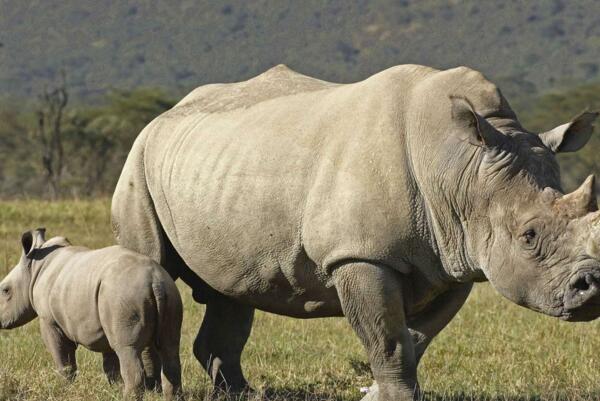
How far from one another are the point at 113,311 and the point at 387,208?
1.56 metres

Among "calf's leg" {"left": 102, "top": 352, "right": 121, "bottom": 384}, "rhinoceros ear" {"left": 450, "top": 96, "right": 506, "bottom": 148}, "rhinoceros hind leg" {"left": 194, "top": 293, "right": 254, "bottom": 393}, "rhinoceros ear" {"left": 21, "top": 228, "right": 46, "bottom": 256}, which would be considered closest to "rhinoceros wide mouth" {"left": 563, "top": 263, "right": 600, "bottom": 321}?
"rhinoceros ear" {"left": 450, "top": 96, "right": 506, "bottom": 148}

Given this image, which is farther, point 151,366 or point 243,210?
point 151,366

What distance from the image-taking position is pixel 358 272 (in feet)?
21.7

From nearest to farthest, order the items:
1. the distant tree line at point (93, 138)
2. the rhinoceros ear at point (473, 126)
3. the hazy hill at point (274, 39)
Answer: the rhinoceros ear at point (473, 126), the distant tree line at point (93, 138), the hazy hill at point (274, 39)

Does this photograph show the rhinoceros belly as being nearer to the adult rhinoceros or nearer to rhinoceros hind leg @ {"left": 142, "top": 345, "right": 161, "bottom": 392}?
the adult rhinoceros

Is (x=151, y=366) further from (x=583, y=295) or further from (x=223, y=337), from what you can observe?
(x=583, y=295)

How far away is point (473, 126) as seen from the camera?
6395 mm

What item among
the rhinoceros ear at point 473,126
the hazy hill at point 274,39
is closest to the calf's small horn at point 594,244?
the rhinoceros ear at point 473,126

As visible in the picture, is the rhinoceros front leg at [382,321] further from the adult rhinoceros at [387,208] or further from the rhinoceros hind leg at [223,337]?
the rhinoceros hind leg at [223,337]

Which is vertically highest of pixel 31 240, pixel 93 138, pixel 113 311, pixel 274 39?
pixel 113 311

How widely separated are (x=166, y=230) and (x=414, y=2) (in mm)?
157086

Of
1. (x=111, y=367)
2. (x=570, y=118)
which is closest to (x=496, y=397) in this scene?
(x=111, y=367)

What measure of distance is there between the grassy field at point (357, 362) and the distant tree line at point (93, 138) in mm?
43193

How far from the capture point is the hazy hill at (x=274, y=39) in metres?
140
